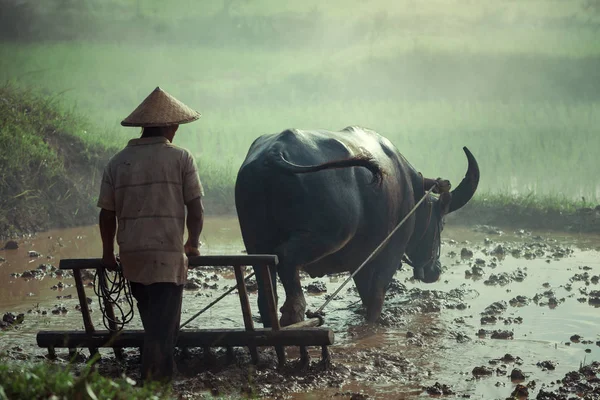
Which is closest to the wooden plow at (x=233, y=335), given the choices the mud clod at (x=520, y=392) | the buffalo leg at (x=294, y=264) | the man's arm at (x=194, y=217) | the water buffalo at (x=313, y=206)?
the man's arm at (x=194, y=217)

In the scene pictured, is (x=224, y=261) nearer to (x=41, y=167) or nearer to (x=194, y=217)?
(x=194, y=217)

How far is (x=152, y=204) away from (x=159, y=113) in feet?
1.61

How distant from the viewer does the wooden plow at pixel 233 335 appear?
16.3 feet

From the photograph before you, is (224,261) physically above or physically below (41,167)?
below

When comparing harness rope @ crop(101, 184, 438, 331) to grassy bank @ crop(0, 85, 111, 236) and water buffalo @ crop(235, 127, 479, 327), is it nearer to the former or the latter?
water buffalo @ crop(235, 127, 479, 327)

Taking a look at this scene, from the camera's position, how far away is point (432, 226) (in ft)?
26.7

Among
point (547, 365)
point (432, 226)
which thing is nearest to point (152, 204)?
point (547, 365)

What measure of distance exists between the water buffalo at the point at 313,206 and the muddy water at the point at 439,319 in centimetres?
57

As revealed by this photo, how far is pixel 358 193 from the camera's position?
6285mm

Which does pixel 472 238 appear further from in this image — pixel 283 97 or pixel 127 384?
pixel 283 97

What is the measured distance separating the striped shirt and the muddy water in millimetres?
766

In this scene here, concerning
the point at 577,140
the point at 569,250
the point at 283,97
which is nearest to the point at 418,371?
the point at 569,250

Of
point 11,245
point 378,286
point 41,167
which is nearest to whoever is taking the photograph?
point 378,286

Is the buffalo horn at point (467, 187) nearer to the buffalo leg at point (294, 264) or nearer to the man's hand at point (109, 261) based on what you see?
the buffalo leg at point (294, 264)
